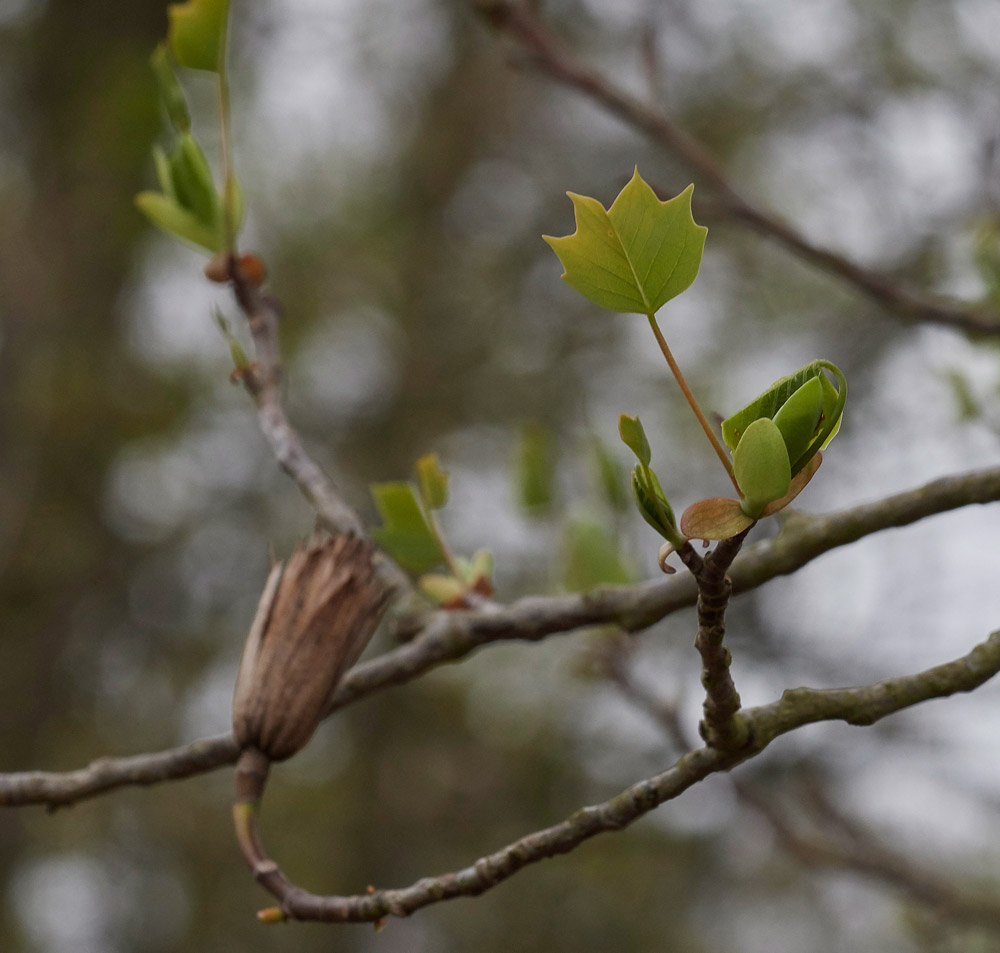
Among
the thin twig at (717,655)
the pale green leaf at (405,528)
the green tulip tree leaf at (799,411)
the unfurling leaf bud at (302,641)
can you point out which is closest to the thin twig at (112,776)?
the unfurling leaf bud at (302,641)

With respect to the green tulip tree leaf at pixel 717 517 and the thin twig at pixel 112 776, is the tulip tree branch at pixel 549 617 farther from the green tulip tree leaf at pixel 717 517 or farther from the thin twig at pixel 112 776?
the green tulip tree leaf at pixel 717 517

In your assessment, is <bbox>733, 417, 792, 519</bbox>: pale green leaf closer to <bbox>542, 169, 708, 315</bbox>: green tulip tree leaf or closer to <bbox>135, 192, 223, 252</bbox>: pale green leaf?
<bbox>542, 169, 708, 315</bbox>: green tulip tree leaf

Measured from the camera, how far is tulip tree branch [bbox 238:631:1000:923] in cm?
64

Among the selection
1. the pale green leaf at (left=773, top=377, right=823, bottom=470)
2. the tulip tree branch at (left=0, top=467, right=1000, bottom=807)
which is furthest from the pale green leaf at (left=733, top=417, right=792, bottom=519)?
the tulip tree branch at (left=0, top=467, right=1000, bottom=807)

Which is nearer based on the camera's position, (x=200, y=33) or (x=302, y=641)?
(x=302, y=641)

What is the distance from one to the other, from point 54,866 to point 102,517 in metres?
1.70

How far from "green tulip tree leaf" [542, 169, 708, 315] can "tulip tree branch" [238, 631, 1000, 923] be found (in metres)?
0.29

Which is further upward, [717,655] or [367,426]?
[717,655]

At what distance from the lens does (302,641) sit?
29.7 inches

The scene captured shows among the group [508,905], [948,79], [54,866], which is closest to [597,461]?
[948,79]

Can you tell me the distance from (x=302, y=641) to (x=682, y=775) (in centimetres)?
30

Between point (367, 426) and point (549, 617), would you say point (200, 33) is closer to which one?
point (549, 617)

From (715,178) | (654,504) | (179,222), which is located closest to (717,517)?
(654,504)

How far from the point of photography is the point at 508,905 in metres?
4.86
